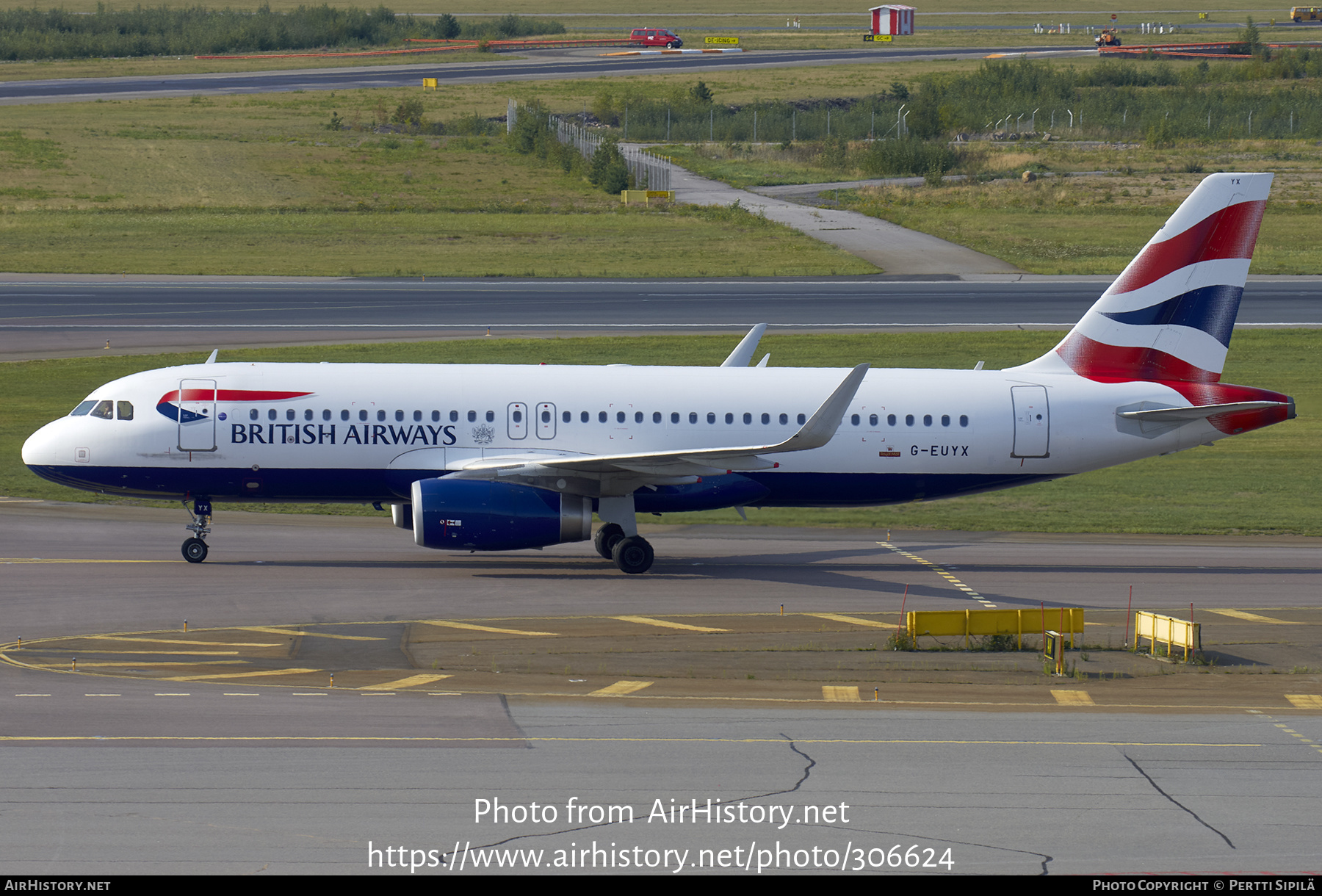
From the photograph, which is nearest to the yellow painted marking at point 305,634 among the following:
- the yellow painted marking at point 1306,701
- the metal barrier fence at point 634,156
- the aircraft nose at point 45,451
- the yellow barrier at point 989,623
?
the aircraft nose at point 45,451

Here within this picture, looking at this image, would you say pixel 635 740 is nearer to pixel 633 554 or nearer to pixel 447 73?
pixel 633 554

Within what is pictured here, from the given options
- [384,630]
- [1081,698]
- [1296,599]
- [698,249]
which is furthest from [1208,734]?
[698,249]

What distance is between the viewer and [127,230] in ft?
299

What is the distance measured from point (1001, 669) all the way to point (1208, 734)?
14.8 ft

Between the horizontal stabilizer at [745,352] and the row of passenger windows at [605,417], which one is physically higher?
the horizontal stabilizer at [745,352]

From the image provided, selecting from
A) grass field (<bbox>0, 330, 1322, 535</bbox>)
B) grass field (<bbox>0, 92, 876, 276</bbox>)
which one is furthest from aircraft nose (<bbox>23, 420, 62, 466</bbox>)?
grass field (<bbox>0, 92, 876, 276</bbox>)

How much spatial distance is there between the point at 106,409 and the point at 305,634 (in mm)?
9705

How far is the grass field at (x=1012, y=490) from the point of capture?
39625 mm

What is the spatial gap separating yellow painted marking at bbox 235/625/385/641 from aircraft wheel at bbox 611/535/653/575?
7.61 metres

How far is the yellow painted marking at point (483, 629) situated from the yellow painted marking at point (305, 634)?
156 centimetres

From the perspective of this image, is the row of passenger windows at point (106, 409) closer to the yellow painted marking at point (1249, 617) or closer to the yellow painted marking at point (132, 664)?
the yellow painted marking at point (132, 664)

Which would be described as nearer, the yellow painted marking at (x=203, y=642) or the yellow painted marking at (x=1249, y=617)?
the yellow painted marking at (x=203, y=642)

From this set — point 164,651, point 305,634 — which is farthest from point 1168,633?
point 164,651

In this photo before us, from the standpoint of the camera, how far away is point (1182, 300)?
34.1 meters
